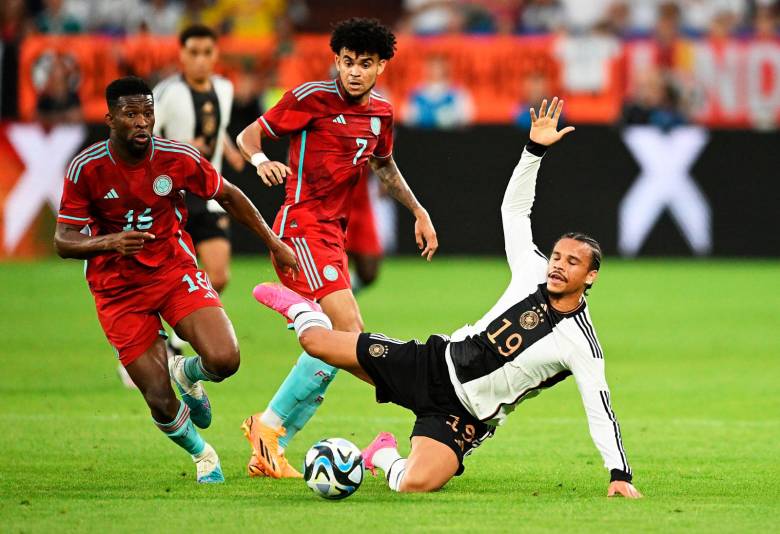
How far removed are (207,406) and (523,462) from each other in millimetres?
1839

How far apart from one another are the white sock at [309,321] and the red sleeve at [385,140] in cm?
133

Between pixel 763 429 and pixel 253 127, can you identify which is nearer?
pixel 253 127

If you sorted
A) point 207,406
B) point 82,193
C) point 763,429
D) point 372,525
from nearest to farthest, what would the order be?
point 372,525
point 82,193
point 207,406
point 763,429

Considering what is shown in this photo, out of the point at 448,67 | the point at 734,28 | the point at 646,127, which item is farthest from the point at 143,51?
the point at 734,28

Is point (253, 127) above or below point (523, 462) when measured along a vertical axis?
above

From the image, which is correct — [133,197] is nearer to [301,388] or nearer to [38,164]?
[301,388]

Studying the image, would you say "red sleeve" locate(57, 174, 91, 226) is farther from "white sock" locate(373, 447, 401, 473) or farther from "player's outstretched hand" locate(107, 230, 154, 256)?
"white sock" locate(373, 447, 401, 473)

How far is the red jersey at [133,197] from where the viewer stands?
7.32m

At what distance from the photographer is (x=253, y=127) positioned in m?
8.14

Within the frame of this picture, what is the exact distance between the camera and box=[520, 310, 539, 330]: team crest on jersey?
7277 millimetres

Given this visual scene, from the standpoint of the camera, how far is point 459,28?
22938mm

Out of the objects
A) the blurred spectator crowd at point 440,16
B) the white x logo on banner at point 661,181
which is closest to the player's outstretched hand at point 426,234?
the white x logo on banner at point 661,181

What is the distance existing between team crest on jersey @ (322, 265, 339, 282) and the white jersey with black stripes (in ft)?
2.89

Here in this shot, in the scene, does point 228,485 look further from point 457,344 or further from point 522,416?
point 522,416
